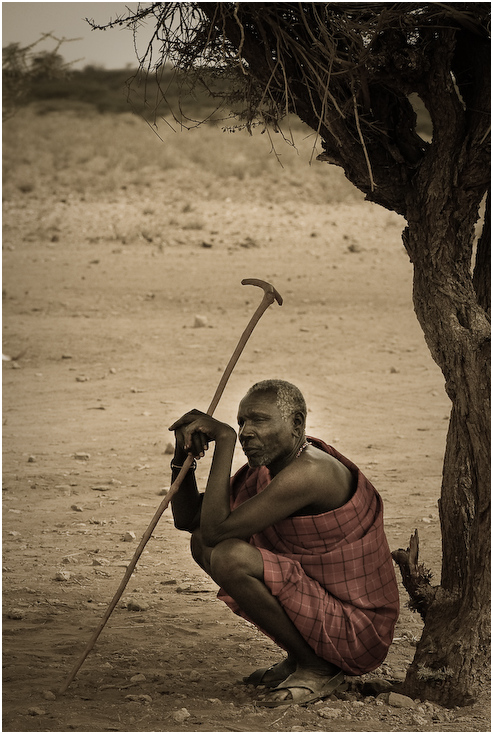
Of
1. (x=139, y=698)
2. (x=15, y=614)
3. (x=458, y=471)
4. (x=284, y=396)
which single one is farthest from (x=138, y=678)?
(x=458, y=471)

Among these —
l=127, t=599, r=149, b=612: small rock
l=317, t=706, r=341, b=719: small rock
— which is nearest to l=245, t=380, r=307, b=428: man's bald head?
l=317, t=706, r=341, b=719: small rock

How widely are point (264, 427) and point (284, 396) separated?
13 centimetres

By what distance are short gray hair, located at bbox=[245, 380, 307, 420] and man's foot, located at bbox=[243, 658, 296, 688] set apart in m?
0.92

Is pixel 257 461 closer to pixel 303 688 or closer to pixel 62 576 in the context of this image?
pixel 303 688

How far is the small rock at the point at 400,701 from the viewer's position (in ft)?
9.97

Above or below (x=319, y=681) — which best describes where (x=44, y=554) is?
below

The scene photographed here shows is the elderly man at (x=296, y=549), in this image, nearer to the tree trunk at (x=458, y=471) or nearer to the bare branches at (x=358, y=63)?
the tree trunk at (x=458, y=471)

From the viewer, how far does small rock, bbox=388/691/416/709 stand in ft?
9.97

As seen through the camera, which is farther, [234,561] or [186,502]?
[186,502]

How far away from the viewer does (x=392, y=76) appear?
3.11m

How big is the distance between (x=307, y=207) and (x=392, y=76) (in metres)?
14.3

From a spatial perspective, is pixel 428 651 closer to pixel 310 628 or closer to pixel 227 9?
pixel 310 628

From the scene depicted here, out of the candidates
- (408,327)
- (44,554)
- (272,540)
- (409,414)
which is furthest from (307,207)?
(272,540)

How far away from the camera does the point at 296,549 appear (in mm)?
3160
